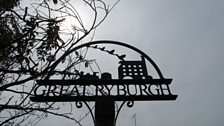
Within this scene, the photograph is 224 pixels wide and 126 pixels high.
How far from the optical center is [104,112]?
206 cm

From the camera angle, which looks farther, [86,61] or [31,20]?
[86,61]

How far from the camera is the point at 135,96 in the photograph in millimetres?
2371

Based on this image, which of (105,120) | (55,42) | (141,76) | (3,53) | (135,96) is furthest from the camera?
(55,42)

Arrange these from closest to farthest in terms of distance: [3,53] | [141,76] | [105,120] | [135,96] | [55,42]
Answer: [105,120]
[135,96]
[141,76]
[3,53]
[55,42]

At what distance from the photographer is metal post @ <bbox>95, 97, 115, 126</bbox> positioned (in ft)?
6.57

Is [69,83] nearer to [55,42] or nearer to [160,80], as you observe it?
[160,80]

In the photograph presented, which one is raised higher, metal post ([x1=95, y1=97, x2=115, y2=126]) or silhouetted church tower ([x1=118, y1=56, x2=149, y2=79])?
silhouetted church tower ([x1=118, y1=56, x2=149, y2=79])

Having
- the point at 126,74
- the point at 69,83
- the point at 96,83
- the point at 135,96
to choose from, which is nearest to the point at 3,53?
the point at 69,83

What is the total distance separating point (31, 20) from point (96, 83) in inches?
75.8

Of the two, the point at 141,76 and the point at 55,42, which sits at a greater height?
the point at 55,42

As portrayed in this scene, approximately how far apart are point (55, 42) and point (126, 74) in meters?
1.87

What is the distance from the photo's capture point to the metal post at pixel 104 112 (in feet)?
6.57

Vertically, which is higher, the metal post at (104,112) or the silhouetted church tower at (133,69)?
the silhouetted church tower at (133,69)

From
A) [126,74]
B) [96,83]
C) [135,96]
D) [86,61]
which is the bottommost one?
[135,96]
